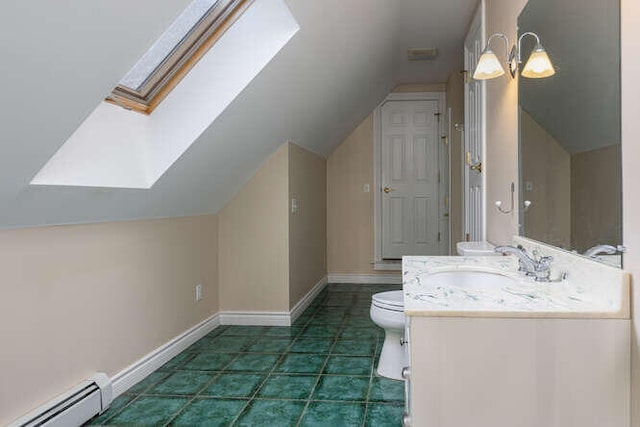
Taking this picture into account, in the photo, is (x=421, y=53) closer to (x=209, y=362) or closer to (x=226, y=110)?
(x=226, y=110)

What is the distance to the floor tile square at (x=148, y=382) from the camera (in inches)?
103

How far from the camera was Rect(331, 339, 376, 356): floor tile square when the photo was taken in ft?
10.6

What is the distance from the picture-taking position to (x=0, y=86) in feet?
4.39

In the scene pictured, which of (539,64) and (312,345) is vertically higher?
(539,64)

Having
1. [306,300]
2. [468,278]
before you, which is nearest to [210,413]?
[468,278]

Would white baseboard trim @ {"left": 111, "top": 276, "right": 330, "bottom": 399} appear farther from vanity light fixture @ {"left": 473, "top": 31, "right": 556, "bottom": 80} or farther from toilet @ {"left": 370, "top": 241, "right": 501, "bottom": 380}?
vanity light fixture @ {"left": 473, "top": 31, "right": 556, "bottom": 80}

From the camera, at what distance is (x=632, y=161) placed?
1.27 metres

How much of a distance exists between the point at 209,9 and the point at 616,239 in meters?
1.98

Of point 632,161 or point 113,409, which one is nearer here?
point 632,161

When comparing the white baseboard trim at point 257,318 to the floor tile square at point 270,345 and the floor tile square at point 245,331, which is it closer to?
the floor tile square at point 245,331

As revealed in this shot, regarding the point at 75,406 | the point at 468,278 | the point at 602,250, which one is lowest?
the point at 75,406

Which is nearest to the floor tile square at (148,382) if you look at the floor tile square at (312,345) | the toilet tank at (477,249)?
the floor tile square at (312,345)

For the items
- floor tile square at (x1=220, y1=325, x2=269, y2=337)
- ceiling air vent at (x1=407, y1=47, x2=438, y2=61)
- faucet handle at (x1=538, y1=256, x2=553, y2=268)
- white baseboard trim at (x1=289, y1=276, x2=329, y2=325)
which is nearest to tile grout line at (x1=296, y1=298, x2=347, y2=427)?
white baseboard trim at (x1=289, y1=276, x2=329, y2=325)

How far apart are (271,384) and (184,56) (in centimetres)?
177
